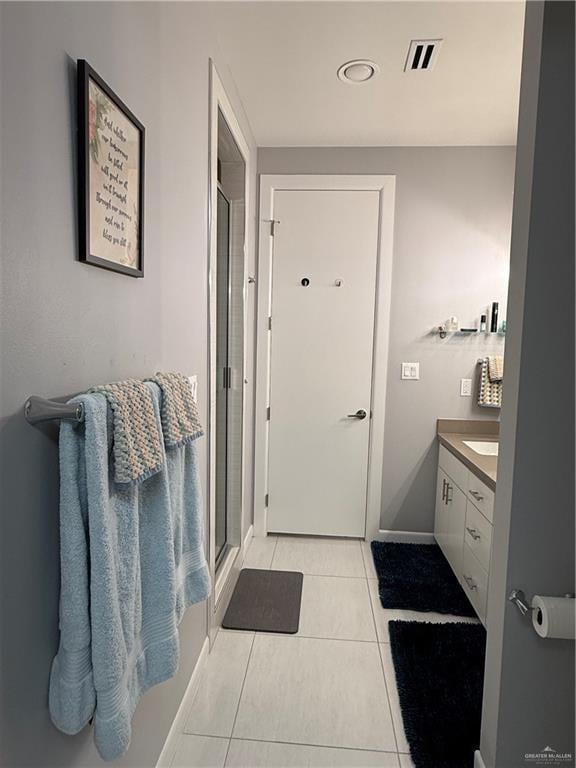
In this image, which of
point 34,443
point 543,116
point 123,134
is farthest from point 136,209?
point 543,116

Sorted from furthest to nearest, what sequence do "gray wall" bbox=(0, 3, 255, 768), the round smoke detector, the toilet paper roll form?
the round smoke detector
the toilet paper roll
"gray wall" bbox=(0, 3, 255, 768)

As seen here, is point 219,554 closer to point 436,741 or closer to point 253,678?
point 253,678

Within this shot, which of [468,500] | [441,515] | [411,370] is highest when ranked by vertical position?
[411,370]

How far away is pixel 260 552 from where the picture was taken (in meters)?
3.08

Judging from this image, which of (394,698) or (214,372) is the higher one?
(214,372)

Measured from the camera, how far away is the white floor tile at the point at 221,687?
5.60 feet

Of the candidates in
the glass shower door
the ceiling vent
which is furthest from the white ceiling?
the glass shower door

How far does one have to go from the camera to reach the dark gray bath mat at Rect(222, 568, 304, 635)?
229 cm

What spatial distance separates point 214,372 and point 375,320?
138 cm

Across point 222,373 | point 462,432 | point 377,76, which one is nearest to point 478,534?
point 462,432

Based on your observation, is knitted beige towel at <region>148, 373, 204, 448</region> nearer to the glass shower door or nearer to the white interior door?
the glass shower door

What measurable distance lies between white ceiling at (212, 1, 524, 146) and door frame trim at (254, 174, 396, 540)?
246mm

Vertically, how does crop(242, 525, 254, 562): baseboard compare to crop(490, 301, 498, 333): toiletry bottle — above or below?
below

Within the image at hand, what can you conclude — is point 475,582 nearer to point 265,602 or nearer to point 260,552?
point 265,602
